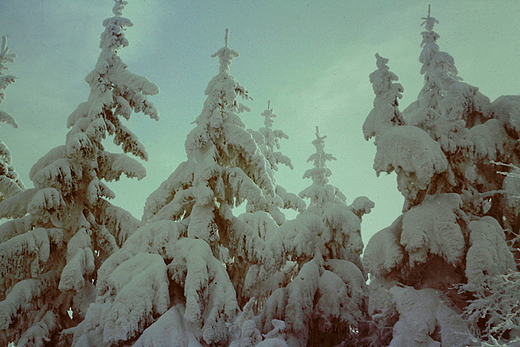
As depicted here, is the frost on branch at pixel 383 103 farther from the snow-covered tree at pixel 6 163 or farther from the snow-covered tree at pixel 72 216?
the snow-covered tree at pixel 6 163

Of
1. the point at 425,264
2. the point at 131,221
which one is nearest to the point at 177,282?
the point at 131,221

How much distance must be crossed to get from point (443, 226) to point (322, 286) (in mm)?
5118

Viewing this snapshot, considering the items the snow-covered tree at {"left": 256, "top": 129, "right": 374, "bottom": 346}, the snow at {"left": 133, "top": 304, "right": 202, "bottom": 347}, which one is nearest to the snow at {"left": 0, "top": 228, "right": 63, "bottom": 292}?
the snow at {"left": 133, "top": 304, "right": 202, "bottom": 347}

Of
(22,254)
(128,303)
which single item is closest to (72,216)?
(22,254)

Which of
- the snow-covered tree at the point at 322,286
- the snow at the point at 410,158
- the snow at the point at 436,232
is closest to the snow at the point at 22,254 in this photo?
the snow-covered tree at the point at 322,286

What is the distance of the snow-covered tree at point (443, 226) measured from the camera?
8.41 meters

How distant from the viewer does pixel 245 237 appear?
10.9 metres

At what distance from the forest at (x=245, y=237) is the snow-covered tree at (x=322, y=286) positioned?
0.21 ft

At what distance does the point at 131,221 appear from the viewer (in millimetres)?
12430

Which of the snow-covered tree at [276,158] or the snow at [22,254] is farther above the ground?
the snow-covered tree at [276,158]

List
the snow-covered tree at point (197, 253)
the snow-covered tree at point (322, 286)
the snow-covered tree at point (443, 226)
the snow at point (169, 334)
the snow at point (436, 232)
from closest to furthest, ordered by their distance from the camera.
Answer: the snow at point (169, 334) → the snow-covered tree at point (197, 253) → the snow-covered tree at point (443, 226) → the snow at point (436, 232) → the snow-covered tree at point (322, 286)

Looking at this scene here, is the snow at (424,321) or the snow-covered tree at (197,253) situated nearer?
the snow-covered tree at (197,253)

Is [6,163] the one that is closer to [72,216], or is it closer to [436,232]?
[72,216]

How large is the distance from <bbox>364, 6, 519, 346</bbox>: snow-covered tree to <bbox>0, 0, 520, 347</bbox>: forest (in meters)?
0.04
